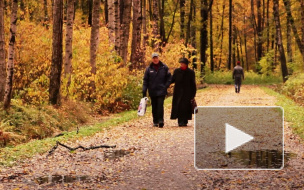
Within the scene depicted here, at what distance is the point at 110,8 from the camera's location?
1016 inches

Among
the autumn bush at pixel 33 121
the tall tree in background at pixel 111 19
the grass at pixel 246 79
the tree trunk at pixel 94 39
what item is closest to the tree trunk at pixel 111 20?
the tall tree in background at pixel 111 19

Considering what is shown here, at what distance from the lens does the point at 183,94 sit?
14602 millimetres

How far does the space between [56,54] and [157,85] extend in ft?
15.3

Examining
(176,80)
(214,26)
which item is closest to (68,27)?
(176,80)

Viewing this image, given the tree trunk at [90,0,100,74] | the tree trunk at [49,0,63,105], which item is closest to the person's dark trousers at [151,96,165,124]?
the tree trunk at [49,0,63,105]

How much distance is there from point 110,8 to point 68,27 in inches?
272

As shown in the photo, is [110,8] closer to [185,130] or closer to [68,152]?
[185,130]
